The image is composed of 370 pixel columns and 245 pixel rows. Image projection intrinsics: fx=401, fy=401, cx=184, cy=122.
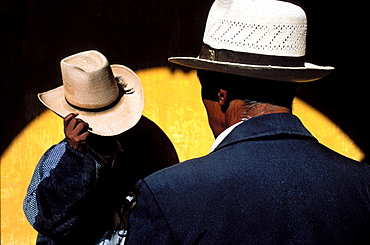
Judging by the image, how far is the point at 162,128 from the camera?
3.38 m

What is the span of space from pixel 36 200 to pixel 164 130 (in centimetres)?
129

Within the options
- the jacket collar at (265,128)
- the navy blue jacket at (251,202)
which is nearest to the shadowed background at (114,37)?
the jacket collar at (265,128)

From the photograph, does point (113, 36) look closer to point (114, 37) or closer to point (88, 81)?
point (114, 37)

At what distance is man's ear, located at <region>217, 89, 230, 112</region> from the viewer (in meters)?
1.65

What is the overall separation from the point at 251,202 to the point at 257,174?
0.10m

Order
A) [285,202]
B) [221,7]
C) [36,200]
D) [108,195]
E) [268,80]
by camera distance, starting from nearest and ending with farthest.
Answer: [285,202]
[268,80]
[221,7]
[36,200]
[108,195]

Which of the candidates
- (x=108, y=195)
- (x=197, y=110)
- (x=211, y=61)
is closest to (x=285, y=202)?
(x=211, y=61)

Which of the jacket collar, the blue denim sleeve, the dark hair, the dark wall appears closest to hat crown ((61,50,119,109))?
the blue denim sleeve

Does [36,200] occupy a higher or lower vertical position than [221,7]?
lower

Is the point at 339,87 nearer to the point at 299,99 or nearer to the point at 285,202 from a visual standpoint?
the point at 299,99

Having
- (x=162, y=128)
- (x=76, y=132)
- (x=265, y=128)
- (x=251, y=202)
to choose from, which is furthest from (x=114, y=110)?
(x=251, y=202)

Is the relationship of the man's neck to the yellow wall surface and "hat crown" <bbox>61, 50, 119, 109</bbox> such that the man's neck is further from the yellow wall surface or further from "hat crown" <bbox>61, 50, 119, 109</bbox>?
the yellow wall surface

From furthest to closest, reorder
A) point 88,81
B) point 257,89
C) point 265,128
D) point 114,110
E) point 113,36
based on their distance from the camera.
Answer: point 113,36 < point 114,110 < point 88,81 < point 257,89 < point 265,128

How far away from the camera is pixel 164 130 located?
338 cm
